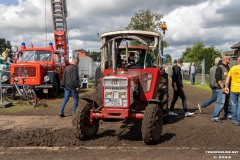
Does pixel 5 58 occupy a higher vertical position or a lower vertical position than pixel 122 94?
higher

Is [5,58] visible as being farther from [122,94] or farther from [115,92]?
[122,94]

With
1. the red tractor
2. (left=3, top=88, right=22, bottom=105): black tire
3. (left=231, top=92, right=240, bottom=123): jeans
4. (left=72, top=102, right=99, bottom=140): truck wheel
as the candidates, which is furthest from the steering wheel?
(left=3, top=88, right=22, bottom=105): black tire

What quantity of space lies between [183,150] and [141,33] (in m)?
3.13

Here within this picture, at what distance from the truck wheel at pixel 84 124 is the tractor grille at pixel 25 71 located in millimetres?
7775

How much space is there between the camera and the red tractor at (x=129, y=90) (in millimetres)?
6625

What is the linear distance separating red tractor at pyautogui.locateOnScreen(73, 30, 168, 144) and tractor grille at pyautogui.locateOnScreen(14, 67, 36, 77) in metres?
6.62

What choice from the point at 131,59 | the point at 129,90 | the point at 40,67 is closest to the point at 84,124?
the point at 129,90

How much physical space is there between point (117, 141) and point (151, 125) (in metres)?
0.98

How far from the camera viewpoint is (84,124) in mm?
6910

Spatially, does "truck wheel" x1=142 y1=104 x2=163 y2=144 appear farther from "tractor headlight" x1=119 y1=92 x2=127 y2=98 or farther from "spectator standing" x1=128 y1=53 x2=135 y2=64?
"spectator standing" x1=128 y1=53 x2=135 y2=64

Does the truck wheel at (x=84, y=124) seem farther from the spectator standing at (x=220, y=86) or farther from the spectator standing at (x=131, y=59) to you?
the spectator standing at (x=220, y=86)

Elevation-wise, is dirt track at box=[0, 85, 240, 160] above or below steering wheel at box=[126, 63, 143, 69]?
below

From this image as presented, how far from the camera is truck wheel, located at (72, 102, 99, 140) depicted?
6.76m

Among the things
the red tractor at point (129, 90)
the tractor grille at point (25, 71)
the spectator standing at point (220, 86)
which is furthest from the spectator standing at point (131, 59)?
the tractor grille at point (25, 71)
